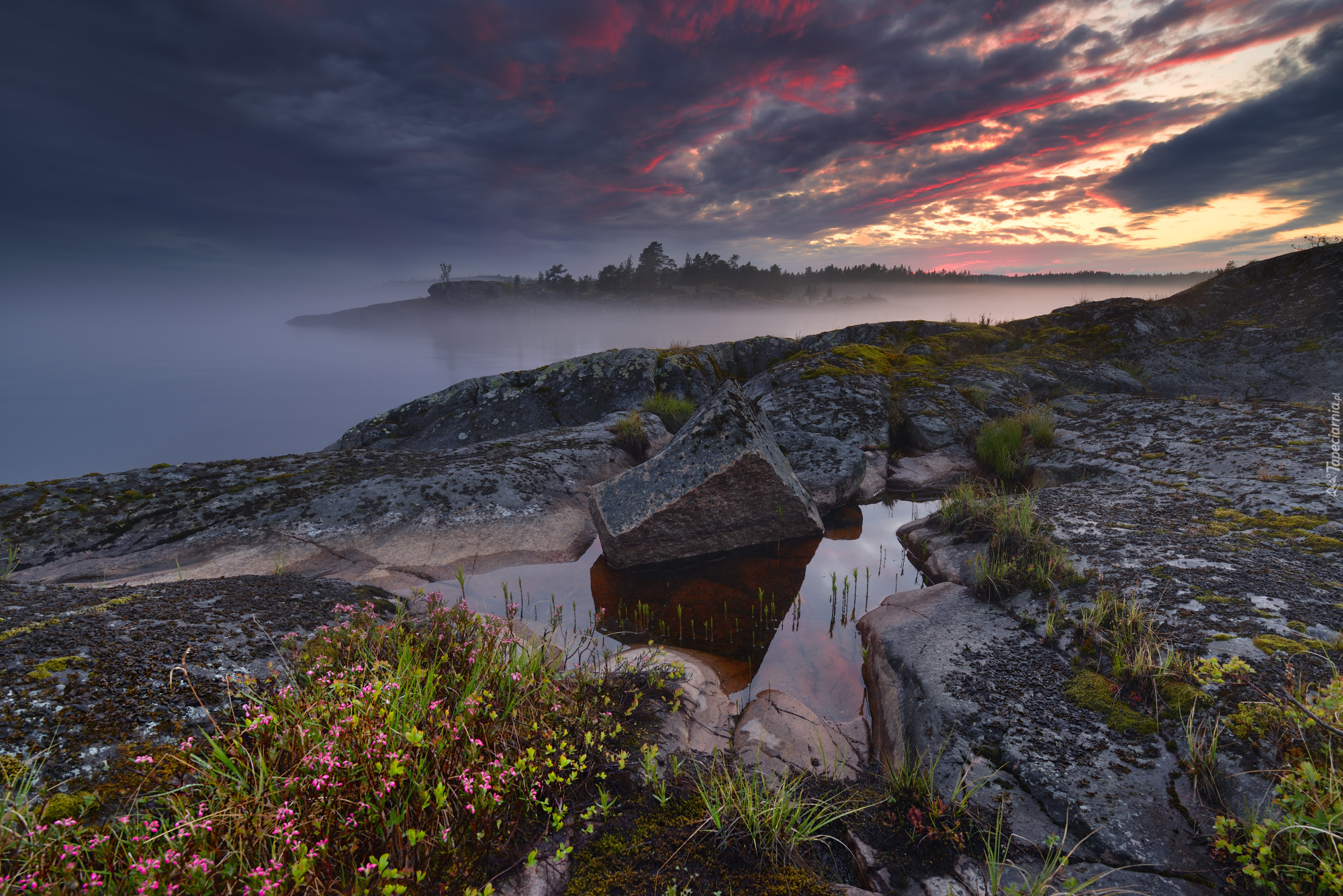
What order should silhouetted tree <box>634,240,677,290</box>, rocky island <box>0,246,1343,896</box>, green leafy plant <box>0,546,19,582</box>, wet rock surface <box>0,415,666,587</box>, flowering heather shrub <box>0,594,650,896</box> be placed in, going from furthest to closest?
silhouetted tree <box>634,240,677,290</box> < wet rock surface <box>0,415,666,587</box> < green leafy plant <box>0,546,19,582</box> < rocky island <box>0,246,1343,896</box> < flowering heather shrub <box>0,594,650,896</box>

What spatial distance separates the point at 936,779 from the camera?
3428 millimetres

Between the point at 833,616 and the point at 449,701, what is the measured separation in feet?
15.0

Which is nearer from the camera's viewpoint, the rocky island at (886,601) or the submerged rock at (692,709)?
the rocky island at (886,601)

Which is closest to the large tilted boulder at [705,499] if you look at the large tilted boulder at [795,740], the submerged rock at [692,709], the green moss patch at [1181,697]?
the submerged rock at [692,709]

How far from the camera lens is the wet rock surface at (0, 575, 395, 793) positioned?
8.66 ft

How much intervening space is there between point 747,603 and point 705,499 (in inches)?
65.8

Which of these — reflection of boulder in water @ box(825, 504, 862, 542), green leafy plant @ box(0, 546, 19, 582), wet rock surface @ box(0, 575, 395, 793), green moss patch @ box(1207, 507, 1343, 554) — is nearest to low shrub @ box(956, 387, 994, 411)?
reflection of boulder in water @ box(825, 504, 862, 542)

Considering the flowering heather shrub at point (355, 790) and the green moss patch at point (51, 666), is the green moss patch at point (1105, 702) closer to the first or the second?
the flowering heather shrub at point (355, 790)

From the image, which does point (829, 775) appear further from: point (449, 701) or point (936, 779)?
point (449, 701)

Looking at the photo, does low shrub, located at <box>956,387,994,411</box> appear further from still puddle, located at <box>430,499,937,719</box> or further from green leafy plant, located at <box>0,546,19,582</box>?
green leafy plant, located at <box>0,546,19,582</box>

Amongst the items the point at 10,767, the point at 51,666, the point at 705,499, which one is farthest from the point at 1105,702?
the point at 51,666

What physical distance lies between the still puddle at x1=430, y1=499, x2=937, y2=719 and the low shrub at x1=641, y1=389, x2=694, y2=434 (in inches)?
244

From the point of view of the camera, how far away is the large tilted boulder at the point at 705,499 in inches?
289

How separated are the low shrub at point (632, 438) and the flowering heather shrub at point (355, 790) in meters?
7.43
